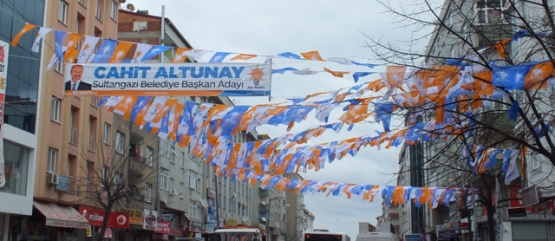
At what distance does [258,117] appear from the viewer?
48.1ft

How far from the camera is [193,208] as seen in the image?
5244cm

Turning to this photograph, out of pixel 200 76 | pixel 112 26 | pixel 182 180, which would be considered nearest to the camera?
pixel 200 76

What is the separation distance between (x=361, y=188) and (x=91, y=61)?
14.3 meters

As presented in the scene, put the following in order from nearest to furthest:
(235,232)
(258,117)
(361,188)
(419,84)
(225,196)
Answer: (419,84) → (258,117) → (361,188) → (235,232) → (225,196)

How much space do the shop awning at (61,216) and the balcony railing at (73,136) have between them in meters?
3.15

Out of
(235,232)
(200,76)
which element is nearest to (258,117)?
(200,76)

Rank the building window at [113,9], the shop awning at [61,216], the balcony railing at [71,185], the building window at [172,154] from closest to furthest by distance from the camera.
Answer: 1. the shop awning at [61,216]
2. the balcony railing at [71,185]
3. the building window at [113,9]
4. the building window at [172,154]

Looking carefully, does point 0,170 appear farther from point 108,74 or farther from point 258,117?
point 258,117

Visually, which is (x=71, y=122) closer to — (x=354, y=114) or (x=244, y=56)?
(x=244, y=56)

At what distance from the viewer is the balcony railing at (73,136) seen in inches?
1215

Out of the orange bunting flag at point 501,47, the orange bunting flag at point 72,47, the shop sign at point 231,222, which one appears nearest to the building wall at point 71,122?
the orange bunting flag at point 72,47

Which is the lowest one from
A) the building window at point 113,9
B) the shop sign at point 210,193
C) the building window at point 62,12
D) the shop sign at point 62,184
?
the shop sign at point 62,184

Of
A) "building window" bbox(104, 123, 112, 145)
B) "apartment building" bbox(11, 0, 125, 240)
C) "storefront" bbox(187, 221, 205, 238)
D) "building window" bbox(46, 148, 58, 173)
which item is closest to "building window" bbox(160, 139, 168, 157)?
"storefront" bbox(187, 221, 205, 238)

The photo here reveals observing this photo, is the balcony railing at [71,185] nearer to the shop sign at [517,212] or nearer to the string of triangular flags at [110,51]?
the string of triangular flags at [110,51]
